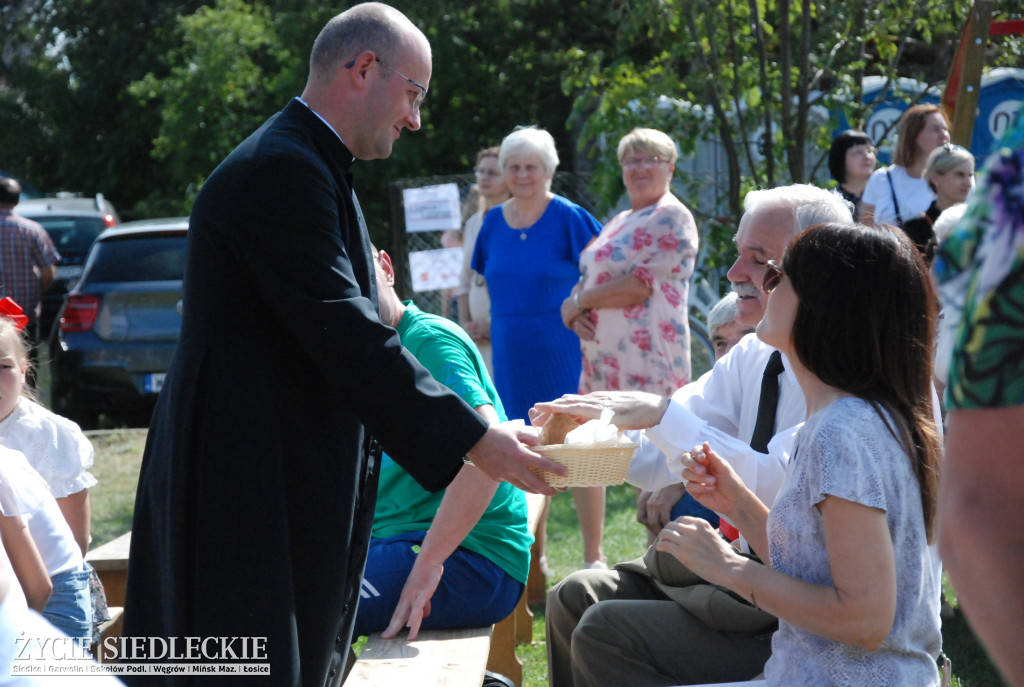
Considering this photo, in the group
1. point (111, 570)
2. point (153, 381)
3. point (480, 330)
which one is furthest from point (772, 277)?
point (153, 381)

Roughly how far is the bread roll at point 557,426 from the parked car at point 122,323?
7376 mm

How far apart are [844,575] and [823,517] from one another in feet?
0.36

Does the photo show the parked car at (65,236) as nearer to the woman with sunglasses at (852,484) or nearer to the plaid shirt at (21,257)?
the plaid shirt at (21,257)

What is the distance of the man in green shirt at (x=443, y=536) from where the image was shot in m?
2.93

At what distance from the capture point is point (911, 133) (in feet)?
19.6

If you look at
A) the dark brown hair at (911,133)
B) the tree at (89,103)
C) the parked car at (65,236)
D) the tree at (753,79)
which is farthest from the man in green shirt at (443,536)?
the tree at (89,103)

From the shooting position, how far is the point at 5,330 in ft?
11.9

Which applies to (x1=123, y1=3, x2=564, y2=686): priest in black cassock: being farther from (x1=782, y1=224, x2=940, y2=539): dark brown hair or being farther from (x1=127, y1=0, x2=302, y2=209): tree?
(x1=127, y1=0, x2=302, y2=209): tree

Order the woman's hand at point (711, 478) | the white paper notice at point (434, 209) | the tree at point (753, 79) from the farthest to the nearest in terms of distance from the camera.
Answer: the white paper notice at point (434, 209) → the tree at point (753, 79) → the woman's hand at point (711, 478)

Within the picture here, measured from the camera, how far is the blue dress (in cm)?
614

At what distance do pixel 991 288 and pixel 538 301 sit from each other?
5095 mm

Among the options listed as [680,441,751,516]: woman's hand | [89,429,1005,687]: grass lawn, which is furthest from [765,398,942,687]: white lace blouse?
[89,429,1005,687]: grass lawn

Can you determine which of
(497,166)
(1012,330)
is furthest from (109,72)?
Result: (1012,330)

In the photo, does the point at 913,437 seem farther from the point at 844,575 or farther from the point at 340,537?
the point at 340,537
